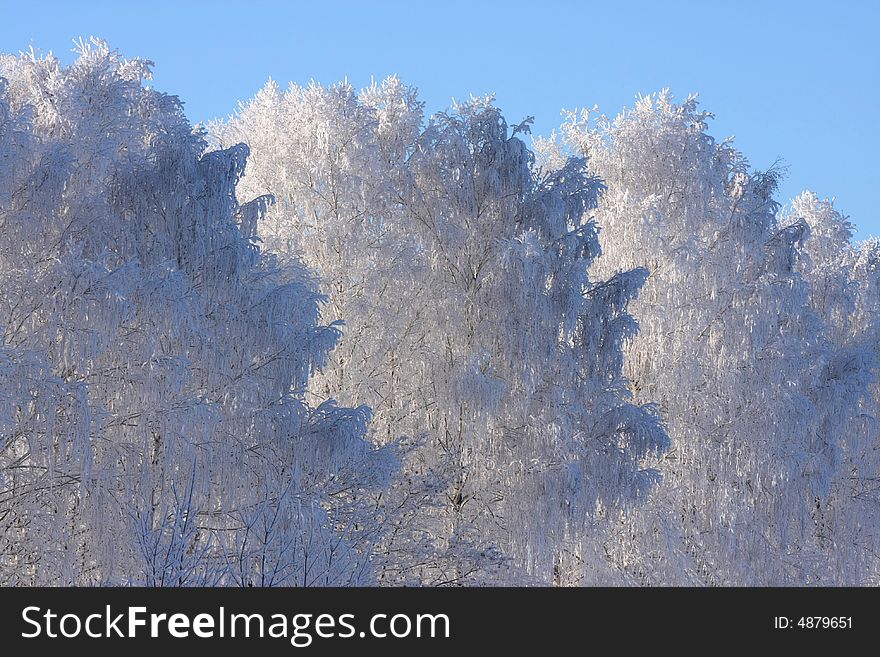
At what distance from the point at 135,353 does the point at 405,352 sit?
4.64 meters

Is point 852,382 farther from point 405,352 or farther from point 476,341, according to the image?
point 405,352

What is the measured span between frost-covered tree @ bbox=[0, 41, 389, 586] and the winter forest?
0.04m

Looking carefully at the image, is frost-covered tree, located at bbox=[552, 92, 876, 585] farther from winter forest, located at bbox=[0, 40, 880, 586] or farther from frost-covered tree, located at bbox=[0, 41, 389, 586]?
frost-covered tree, located at bbox=[0, 41, 389, 586]

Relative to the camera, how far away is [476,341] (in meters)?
16.9

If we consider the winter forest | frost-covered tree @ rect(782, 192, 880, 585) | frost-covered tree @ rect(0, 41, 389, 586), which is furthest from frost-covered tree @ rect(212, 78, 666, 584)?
frost-covered tree @ rect(782, 192, 880, 585)

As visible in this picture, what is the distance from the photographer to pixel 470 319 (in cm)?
1703

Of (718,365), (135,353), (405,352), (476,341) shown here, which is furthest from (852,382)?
(135,353)

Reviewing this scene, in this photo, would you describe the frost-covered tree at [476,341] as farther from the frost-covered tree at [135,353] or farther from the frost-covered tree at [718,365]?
the frost-covered tree at [718,365]

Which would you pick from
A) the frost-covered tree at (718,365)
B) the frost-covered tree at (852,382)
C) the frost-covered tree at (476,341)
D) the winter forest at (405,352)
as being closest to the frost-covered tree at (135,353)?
the winter forest at (405,352)

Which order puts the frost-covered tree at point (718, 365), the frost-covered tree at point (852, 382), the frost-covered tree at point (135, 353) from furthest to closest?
the frost-covered tree at point (852, 382)
the frost-covered tree at point (718, 365)
the frost-covered tree at point (135, 353)

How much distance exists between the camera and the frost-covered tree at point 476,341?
16141 mm

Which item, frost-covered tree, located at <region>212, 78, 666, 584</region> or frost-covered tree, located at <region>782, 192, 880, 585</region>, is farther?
frost-covered tree, located at <region>782, 192, 880, 585</region>

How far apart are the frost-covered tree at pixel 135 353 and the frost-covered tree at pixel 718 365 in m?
6.28

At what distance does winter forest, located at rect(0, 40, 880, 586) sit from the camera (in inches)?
523
